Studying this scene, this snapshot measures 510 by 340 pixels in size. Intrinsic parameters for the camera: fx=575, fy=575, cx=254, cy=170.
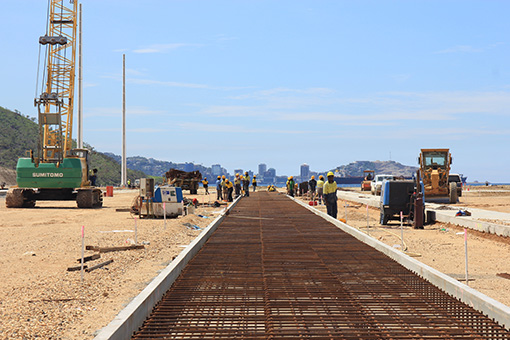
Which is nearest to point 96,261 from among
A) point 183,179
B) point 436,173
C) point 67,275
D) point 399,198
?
point 67,275

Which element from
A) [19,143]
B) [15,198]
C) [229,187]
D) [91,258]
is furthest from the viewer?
[19,143]

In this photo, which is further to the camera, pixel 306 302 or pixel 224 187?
pixel 224 187

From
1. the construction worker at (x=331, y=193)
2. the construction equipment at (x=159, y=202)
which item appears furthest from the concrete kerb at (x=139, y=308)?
the construction equipment at (x=159, y=202)

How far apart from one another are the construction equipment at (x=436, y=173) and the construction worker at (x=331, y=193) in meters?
13.8

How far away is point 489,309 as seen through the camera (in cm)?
782

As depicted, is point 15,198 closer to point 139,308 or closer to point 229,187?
point 229,187

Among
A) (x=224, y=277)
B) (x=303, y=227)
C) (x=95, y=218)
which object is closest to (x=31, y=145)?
(x=95, y=218)

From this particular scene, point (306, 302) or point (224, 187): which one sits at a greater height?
point (224, 187)

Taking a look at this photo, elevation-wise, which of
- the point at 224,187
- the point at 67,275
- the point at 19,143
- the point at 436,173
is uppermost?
the point at 19,143

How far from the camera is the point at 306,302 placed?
873 cm

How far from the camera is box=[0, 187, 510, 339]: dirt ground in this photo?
796 cm

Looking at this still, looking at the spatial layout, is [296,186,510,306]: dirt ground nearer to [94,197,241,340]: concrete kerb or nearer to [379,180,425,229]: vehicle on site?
[379,180,425,229]: vehicle on site

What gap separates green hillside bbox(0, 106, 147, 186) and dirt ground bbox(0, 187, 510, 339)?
98.9 metres

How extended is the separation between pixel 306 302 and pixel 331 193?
43.4 ft
